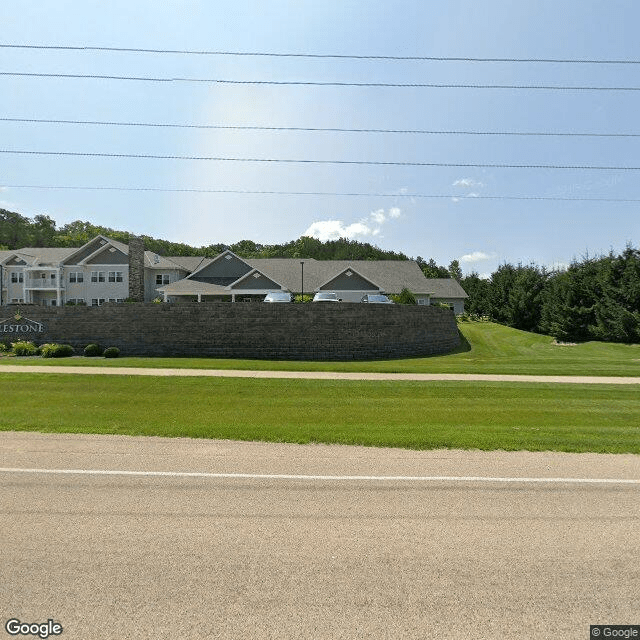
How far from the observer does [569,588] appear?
3.48 meters

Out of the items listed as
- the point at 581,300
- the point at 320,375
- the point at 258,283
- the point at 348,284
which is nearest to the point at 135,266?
the point at 258,283

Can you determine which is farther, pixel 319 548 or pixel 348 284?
pixel 348 284

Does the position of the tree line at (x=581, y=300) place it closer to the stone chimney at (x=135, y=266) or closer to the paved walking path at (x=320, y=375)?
the paved walking path at (x=320, y=375)

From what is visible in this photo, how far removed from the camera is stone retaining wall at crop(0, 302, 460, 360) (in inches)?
896

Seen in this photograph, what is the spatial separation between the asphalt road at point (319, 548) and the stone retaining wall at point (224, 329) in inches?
638

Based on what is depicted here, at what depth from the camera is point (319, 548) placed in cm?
408

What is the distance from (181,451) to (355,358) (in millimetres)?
16624

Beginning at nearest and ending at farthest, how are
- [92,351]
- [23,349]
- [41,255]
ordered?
1. [23,349]
2. [92,351]
3. [41,255]

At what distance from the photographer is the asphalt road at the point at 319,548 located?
10.3ft

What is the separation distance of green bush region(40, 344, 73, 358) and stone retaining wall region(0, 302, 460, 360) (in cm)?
121

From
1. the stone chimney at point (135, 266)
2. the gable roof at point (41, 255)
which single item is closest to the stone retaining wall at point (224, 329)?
the stone chimney at point (135, 266)

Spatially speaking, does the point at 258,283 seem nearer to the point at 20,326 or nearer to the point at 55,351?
the point at 20,326

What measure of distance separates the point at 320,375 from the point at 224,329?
882cm

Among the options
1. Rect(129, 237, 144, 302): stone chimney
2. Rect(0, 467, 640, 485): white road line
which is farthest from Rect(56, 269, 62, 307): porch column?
Rect(0, 467, 640, 485): white road line
